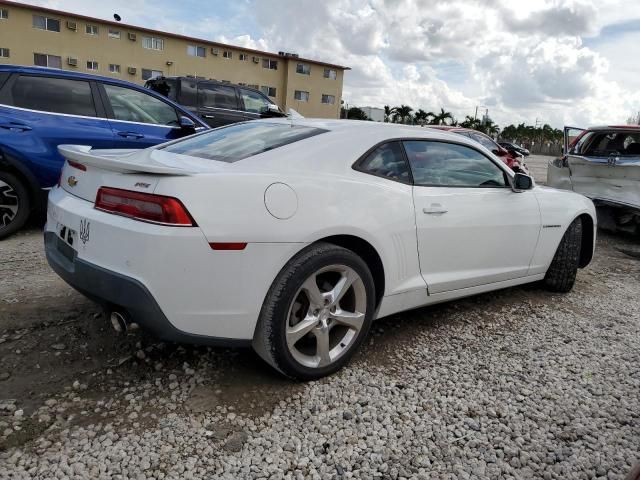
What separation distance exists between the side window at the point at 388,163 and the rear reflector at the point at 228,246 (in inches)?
35.8

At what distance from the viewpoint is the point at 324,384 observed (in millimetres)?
2730

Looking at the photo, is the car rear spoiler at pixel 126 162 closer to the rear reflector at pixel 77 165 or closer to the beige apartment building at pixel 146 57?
the rear reflector at pixel 77 165

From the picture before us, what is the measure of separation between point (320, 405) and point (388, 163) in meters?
1.45

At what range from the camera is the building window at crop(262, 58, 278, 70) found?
3681cm

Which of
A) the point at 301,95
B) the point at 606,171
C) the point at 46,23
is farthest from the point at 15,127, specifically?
the point at 301,95

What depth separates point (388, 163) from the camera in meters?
3.04

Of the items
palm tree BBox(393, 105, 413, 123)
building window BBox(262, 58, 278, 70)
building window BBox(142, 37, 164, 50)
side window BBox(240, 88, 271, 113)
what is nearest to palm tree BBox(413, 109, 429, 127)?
palm tree BBox(393, 105, 413, 123)

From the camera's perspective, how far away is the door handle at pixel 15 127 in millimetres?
4750

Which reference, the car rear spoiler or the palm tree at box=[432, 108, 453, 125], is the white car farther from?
the palm tree at box=[432, 108, 453, 125]

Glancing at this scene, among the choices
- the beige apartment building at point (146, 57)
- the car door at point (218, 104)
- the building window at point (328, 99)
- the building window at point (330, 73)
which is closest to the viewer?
the car door at point (218, 104)

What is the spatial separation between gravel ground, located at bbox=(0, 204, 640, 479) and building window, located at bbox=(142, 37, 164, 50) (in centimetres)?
3282

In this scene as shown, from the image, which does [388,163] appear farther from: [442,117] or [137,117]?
[442,117]

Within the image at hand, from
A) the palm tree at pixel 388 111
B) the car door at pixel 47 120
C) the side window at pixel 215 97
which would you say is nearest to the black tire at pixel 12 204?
the car door at pixel 47 120

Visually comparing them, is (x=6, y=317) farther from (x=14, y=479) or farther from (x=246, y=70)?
(x=246, y=70)
